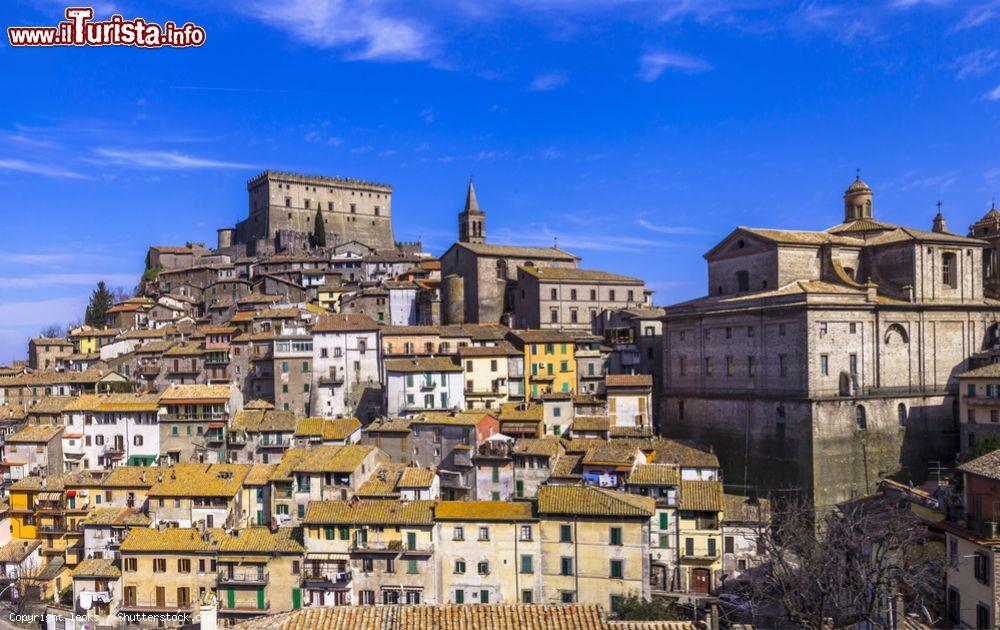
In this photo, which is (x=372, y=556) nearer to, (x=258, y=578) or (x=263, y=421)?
(x=258, y=578)

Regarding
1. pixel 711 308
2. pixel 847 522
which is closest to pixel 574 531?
pixel 847 522

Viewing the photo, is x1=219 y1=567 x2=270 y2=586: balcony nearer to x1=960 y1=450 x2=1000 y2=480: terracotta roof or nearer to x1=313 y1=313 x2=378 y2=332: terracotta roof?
x1=313 y1=313 x2=378 y2=332: terracotta roof

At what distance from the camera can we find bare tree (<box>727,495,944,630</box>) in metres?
23.2

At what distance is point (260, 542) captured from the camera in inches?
1570

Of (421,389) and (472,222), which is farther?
(472,222)

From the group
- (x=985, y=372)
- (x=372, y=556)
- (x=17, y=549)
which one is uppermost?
(x=985, y=372)

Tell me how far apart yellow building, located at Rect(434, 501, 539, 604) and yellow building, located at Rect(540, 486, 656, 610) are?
2.04 feet

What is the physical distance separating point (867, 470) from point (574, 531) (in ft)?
63.7

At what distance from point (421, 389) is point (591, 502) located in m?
20.0

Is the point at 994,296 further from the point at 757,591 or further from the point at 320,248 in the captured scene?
the point at 320,248

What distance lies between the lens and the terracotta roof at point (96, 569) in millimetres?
41844

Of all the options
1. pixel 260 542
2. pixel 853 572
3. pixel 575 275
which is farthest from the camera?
pixel 575 275

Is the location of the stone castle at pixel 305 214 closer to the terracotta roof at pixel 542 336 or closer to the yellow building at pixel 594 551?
the terracotta roof at pixel 542 336

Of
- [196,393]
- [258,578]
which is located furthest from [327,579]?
[196,393]
